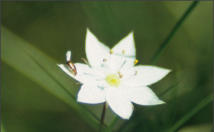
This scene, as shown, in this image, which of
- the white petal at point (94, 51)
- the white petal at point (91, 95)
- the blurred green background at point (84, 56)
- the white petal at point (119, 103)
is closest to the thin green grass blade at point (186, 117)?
the blurred green background at point (84, 56)

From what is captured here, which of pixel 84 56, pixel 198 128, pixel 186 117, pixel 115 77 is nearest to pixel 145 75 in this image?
pixel 115 77

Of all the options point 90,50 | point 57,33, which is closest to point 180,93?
point 90,50

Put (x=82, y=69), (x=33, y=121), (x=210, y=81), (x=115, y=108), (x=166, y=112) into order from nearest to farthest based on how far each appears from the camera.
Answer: (x=115, y=108) < (x=82, y=69) < (x=166, y=112) < (x=33, y=121) < (x=210, y=81)

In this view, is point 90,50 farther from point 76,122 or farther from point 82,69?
point 76,122

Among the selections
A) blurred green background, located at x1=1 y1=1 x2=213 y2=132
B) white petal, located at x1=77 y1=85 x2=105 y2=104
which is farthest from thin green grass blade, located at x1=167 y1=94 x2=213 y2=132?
white petal, located at x1=77 y1=85 x2=105 y2=104

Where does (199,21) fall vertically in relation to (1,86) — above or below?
above

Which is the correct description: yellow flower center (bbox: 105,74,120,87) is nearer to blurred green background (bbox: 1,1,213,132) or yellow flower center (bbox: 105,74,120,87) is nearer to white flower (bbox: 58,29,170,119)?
white flower (bbox: 58,29,170,119)

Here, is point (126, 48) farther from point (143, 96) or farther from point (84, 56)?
point (84, 56)
